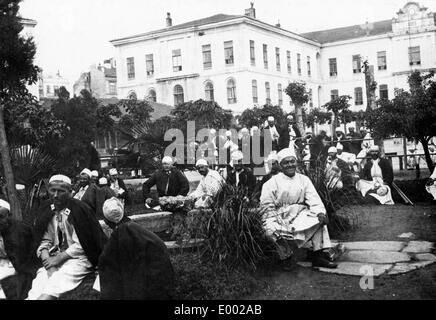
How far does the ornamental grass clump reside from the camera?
559 cm

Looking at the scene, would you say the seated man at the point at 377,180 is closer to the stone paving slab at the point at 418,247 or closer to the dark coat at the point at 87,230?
the stone paving slab at the point at 418,247

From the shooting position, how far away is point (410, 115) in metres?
9.90

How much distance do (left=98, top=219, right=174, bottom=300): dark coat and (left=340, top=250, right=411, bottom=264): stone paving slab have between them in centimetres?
262

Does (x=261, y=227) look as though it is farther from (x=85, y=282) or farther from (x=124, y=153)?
(x=124, y=153)

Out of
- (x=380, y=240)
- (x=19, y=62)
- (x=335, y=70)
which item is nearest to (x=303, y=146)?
(x=380, y=240)

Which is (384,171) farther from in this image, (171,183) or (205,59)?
(205,59)

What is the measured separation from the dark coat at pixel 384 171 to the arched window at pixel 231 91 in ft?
41.6

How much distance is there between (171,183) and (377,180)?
15.3 feet

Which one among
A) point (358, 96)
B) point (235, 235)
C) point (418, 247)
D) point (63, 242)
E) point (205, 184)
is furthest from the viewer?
point (358, 96)

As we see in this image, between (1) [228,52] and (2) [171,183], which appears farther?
(1) [228,52]

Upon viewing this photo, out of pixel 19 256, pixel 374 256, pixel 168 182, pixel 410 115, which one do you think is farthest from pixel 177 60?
pixel 19 256

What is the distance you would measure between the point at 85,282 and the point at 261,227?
1.97m

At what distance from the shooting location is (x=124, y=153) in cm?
1349

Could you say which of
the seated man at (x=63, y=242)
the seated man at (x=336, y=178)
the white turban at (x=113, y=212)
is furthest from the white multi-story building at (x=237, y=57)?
the white turban at (x=113, y=212)
